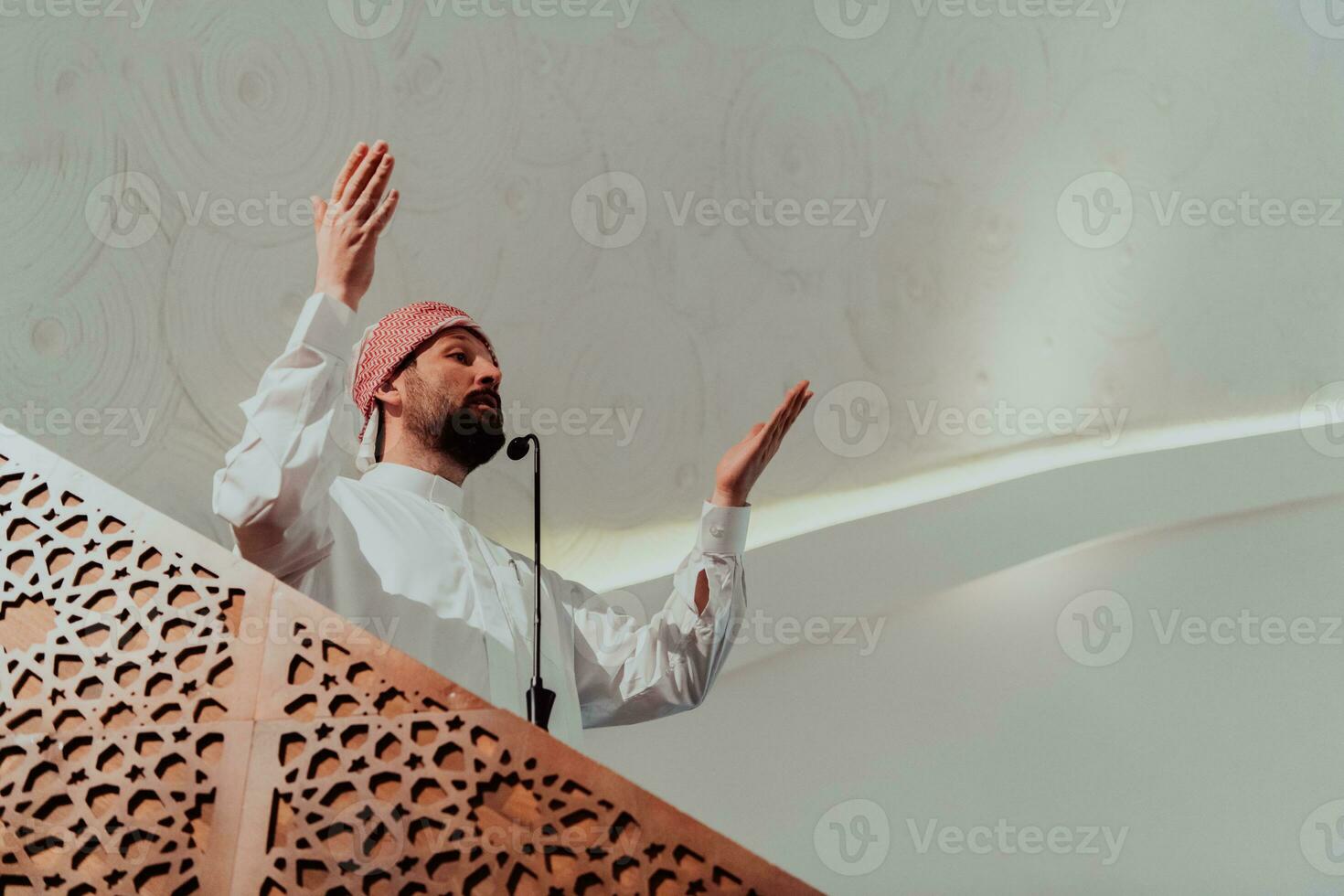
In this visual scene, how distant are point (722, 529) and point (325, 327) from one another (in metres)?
0.93

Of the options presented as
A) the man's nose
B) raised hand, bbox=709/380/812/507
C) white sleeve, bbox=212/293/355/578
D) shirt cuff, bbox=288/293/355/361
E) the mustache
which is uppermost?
the man's nose

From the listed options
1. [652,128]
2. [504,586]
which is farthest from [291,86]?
[504,586]

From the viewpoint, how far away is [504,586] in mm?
2496

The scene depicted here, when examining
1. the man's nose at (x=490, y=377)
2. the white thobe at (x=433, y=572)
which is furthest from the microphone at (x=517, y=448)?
the man's nose at (x=490, y=377)

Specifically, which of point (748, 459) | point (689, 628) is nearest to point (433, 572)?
point (689, 628)

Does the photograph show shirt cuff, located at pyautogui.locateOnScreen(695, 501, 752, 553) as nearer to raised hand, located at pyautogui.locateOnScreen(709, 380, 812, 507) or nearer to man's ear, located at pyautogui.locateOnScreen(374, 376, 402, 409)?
raised hand, located at pyautogui.locateOnScreen(709, 380, 812, 507)

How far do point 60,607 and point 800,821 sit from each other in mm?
2724

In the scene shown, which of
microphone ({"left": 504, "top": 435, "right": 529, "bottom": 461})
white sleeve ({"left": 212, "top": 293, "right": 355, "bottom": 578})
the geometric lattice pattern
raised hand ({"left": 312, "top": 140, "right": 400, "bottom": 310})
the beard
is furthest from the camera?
the beard

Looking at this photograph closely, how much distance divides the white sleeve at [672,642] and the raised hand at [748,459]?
3 cm

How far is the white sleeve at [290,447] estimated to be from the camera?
192 centimetres

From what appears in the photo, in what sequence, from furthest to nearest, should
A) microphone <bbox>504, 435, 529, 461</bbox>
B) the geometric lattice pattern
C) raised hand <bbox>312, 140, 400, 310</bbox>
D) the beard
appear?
the beard < microphone <bbox>504, 435, 529, 461</bbox> < raised hand <bbox>312, 140, 400, 310</bbox> < the geometric lattice pattern

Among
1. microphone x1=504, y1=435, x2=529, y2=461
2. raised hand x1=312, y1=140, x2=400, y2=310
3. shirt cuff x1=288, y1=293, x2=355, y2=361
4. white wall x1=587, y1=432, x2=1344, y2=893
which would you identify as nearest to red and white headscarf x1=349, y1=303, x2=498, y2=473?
microphone x1=504, y1=435, x2=529, y2=461

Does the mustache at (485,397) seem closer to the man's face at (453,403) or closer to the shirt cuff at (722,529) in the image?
the man's face at (453,403)

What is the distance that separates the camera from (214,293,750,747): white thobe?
1.95 meters
